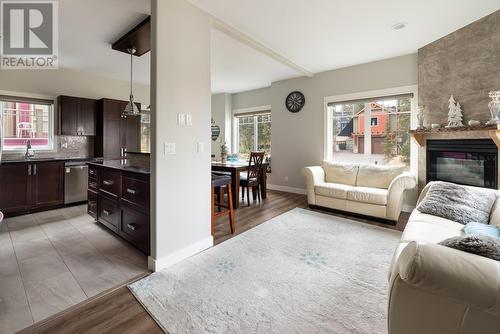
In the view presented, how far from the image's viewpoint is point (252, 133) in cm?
673

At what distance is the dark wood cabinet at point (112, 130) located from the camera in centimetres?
483

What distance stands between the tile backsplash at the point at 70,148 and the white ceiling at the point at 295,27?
4.68 ft

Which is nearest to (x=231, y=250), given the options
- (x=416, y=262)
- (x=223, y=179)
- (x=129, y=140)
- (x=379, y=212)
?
(x=223, y=179)

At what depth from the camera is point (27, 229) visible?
321 centimetres

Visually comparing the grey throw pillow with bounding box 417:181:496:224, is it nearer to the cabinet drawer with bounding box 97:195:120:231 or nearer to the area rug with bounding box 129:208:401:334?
the area rug with bounding box 129:208:401:334

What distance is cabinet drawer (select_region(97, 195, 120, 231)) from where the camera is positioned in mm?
2848

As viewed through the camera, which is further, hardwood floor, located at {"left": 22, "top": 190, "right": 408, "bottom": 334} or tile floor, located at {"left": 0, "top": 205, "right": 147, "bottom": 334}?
tile floor, located at {"left": 0, "top": 205, "right": 147, "bottom": 334}

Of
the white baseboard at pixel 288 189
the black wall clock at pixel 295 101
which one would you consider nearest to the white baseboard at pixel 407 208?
the white baseboard at pixel 288 189

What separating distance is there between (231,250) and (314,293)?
3.37 feet

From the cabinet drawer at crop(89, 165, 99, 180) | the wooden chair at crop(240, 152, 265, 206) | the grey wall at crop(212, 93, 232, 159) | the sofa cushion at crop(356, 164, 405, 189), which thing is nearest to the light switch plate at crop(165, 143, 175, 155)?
the cabinet drawer at crop(89, 165, 99, 180)

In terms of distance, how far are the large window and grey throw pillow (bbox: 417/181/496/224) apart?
194 cm

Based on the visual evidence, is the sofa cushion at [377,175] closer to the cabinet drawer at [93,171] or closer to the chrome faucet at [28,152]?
the cabinet drawer at [93,171]

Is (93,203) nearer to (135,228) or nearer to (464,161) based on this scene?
(135,228)

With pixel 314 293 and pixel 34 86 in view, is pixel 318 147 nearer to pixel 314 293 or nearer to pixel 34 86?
pixel 314 293
